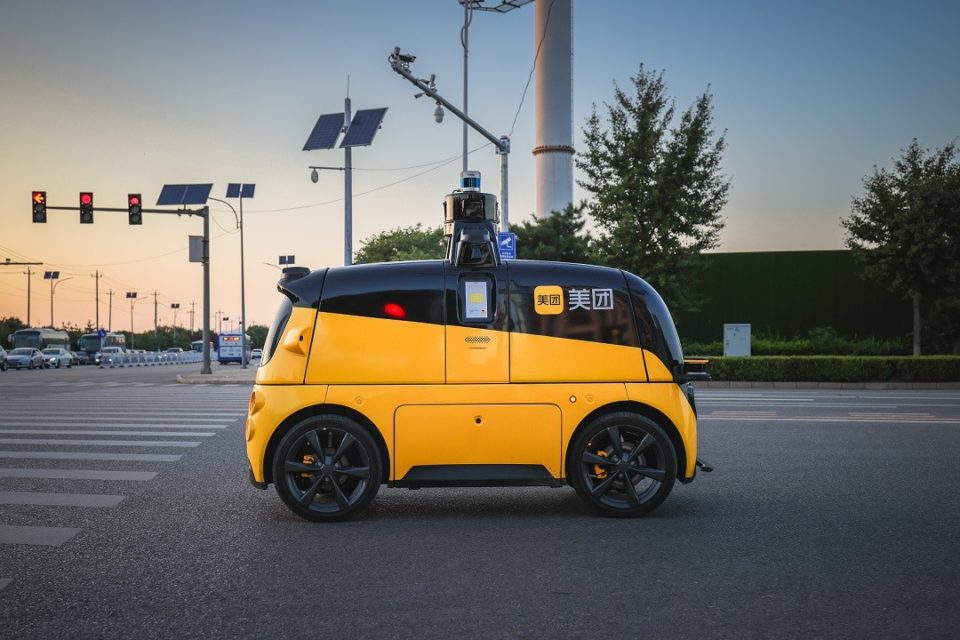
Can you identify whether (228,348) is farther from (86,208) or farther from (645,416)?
(645,416)

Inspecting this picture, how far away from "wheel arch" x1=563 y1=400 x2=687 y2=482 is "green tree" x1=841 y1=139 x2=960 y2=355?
24420 mm

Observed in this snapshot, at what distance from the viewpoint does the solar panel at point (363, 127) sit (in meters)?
27.5

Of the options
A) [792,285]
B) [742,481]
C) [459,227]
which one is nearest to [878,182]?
[792,285]

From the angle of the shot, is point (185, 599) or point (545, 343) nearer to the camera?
point (185, 599)

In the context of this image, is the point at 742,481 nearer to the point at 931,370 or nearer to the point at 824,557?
the point at 824,557

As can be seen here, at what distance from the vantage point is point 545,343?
20.9 ft

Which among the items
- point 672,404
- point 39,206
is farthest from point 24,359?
point 672,404

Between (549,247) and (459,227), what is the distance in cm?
2251

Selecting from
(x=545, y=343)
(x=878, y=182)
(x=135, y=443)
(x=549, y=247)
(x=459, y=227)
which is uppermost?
(x=878, y=182)

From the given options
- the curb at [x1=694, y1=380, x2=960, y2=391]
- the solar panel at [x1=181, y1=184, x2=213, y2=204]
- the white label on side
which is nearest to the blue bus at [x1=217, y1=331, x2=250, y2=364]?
the solar panel at [x1=181, y1=184, x2=213, y2=204]

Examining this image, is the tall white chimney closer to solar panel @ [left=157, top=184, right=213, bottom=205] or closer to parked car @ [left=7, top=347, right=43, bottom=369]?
solar panel @ [left=157, top=184, right=213, bottom=205]

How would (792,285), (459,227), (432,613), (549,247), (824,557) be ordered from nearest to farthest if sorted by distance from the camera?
(432,613) → (824,557) → (459,227) → (549,247) → (792,285)

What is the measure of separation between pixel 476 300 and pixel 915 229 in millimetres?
25273

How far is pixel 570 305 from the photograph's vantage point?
641cm
